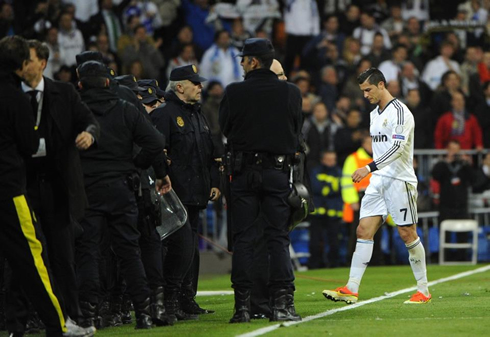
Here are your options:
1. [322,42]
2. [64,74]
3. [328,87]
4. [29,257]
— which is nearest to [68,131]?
[29,257]

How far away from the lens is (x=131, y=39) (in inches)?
817

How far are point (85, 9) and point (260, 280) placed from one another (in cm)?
1228

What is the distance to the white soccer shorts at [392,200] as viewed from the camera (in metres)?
Answer: 11.4

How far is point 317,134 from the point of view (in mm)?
20156

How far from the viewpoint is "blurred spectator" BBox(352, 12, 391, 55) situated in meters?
23.1

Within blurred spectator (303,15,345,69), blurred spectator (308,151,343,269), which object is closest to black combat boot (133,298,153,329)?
blurred spectator (308,151,343,269)

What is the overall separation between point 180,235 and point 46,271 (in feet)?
8.45

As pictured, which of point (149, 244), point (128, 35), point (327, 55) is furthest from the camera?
point (327, 55)

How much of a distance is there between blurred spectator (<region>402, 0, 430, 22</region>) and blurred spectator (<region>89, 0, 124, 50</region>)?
7301 millimetres

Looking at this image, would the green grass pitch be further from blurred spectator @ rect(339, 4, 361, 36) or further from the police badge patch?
blurred spectator @ rect(339, 4, 361, 36)

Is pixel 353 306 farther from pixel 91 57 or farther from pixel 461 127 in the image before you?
pixel 461 127

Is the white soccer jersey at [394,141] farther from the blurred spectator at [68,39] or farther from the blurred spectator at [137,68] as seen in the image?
the blurred spectator at [68,39]

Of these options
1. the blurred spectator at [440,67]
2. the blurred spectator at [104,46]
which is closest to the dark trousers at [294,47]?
the blurred spectator at [440,67]

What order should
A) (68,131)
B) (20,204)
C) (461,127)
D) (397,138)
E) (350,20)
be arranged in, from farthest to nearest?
(350,20), (461,127), (397,138), (68,131), (20,204)
